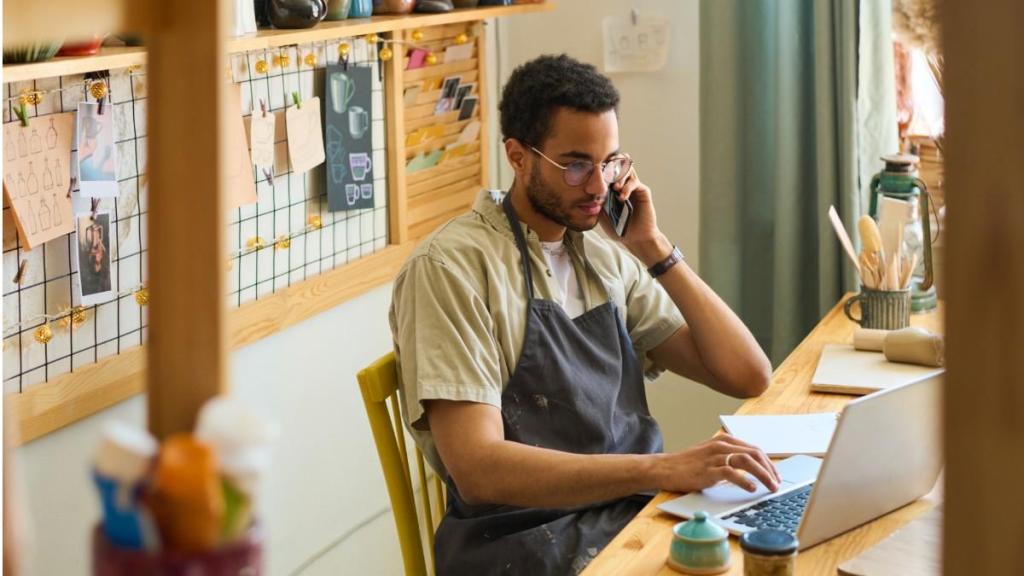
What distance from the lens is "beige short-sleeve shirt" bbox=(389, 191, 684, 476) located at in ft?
5.84

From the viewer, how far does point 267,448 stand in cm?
52

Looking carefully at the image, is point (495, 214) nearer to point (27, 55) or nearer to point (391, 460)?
point (391, 460)

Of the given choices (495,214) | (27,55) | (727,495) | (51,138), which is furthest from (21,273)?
(727,495)

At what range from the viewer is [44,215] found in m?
1.78

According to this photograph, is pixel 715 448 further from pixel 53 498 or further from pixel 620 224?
pixel 53 498

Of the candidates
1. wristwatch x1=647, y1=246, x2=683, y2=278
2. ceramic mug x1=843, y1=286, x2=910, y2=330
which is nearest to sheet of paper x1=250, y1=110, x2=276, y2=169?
wristwatch x1=647, y1=246, x2=683, y2=278

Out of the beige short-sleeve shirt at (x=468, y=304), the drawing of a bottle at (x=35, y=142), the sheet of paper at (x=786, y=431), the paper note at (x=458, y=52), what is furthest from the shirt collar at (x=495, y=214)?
the paper note at (x=458, y=52)

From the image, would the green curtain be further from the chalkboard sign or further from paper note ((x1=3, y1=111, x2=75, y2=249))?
paper note ((x1=3, y1=111, x2=75, y2=249))

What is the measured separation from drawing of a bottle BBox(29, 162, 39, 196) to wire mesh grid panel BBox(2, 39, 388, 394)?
48mm

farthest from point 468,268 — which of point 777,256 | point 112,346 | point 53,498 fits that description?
point 777,256

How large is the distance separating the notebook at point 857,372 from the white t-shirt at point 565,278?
435 millimetres

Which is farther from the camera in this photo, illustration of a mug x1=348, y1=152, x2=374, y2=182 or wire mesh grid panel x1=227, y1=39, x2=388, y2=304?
illustration of a mug x1=348, y1=152, x2=374, y2=182

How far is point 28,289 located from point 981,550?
153cm

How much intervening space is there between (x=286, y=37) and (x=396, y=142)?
592 mm
